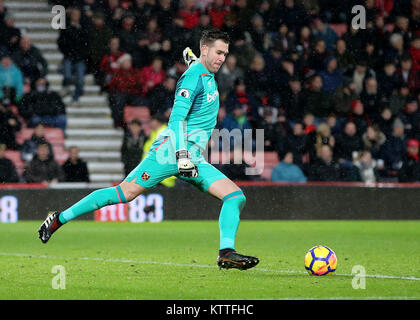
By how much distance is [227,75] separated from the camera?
1878 cm

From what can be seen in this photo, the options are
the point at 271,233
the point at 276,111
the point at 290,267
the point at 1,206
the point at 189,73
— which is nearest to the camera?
the point at 189,73

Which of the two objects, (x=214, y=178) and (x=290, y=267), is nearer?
(x=214, y=178)

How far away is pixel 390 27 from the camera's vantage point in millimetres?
20359

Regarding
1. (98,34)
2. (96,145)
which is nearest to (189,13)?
(98,34)

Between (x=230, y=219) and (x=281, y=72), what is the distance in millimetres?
10929

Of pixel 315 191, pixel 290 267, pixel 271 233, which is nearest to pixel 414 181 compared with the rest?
pixel 315 191

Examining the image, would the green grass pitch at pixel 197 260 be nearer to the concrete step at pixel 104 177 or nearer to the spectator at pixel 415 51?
the concrete step at pixel 104 177

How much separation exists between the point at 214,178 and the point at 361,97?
11.4 metres

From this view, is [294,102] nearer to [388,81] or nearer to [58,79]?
[388,81]

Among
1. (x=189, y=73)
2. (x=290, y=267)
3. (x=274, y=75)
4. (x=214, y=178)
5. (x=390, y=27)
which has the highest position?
(x=390, y=27)

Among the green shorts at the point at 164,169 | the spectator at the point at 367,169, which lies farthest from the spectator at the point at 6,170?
the green shorts at the point at 164,169

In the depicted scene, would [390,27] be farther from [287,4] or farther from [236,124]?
[236,124]

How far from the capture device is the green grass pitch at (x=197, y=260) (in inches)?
283

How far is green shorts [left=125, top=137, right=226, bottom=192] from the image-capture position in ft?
27.0
